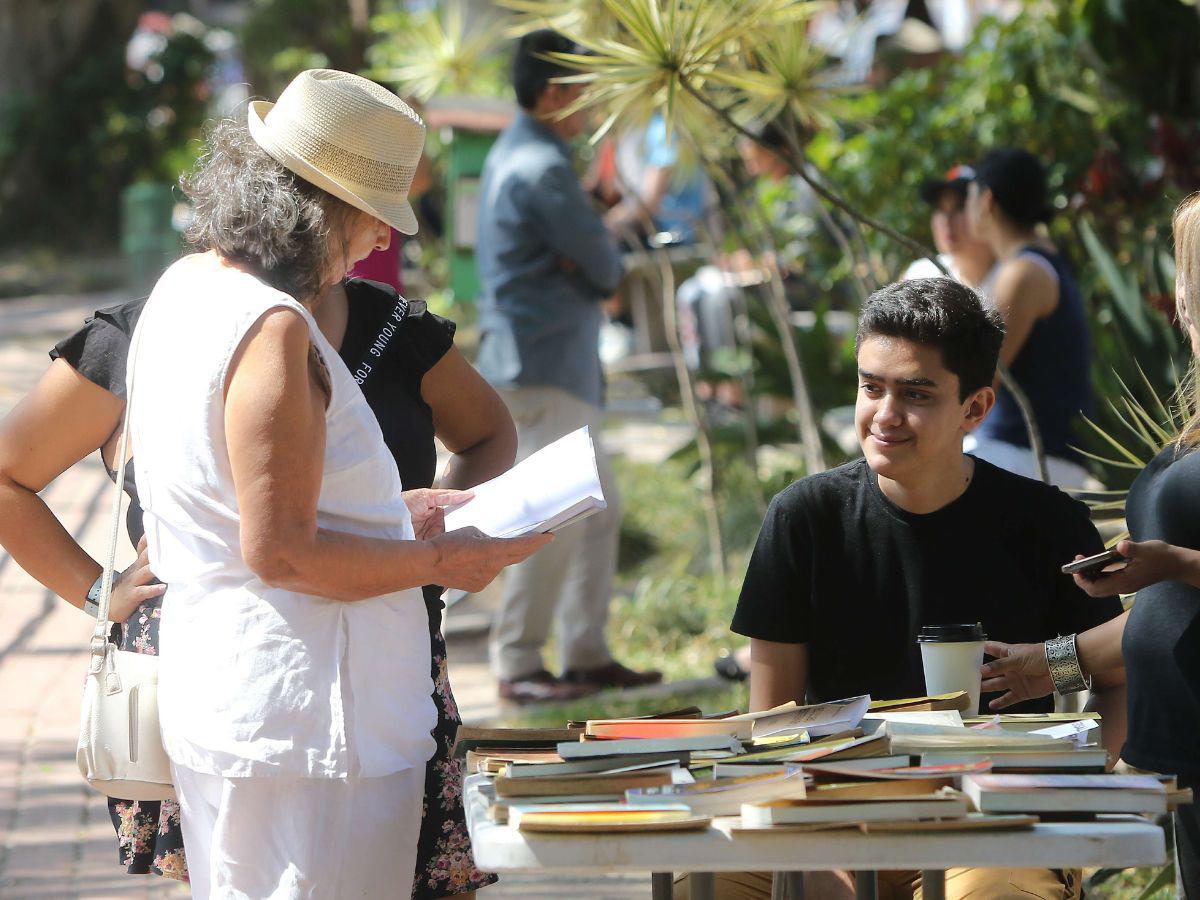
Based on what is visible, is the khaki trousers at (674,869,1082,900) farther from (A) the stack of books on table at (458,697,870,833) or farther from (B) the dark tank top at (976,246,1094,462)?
(B) the dark tank top at (976,246,1094,462)

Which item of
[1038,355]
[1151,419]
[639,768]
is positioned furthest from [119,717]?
[1038,355]

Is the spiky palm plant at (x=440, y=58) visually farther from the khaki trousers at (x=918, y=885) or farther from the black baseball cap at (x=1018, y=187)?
the khaki trousers at (x=918, y=885)

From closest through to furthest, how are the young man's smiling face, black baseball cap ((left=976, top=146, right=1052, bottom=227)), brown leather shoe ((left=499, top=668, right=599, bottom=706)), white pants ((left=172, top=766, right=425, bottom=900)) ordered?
white pants ((left=172, top=766, right=425, bottom=900)) < the young man's smiling face < black baseball cap ((left=976, top=146, right=1052, bottom=227)) < brown leather shoe ((left=499, top=668, right=599, bottom=706))

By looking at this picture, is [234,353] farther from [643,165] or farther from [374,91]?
[643,165]

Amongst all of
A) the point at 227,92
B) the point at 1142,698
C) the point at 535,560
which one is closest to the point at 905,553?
the point at 1142,698

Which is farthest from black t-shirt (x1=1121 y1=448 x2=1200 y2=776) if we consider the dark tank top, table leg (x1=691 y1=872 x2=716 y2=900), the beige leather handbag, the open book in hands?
the dark tank top

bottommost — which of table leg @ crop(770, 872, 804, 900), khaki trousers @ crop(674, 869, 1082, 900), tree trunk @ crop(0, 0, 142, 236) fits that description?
khaki trousers @ crop(674, 869, 1082, 900)

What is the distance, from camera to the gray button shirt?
5.58 m

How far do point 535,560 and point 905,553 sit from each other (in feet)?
9.61

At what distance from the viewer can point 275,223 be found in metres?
2.32

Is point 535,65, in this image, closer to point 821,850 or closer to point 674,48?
point 674,48

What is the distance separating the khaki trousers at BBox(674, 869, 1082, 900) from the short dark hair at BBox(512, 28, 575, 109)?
352 cm

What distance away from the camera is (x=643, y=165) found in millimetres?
10602

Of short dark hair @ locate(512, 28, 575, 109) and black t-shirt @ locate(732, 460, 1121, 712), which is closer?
black t-shirt @ locate(732, 460, 1121, 712)
